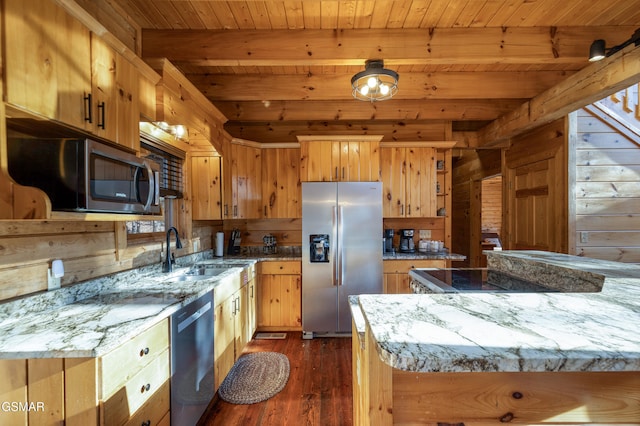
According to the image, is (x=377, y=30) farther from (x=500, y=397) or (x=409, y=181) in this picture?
(x=500, y=397)

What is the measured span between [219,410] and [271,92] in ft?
9.64

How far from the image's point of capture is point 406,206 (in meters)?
3.40

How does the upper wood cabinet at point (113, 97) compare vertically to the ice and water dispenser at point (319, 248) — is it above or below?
above

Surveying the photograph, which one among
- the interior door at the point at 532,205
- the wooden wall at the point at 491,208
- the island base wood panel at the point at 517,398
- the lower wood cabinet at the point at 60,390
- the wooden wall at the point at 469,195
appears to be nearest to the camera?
the island base wood panel at the point at 517,398

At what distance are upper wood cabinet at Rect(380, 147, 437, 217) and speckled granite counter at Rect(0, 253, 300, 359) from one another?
2384 mm

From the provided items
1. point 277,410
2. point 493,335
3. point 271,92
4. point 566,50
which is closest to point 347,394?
point 277,410

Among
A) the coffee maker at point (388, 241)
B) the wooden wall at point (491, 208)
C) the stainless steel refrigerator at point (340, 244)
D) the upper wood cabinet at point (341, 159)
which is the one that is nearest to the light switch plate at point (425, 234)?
the coffee maker at point (388, 241)

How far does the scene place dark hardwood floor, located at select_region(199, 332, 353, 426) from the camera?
5.94 ft

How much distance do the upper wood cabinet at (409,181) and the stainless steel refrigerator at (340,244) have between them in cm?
48

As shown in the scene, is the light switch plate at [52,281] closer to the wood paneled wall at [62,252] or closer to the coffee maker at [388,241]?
the wood paneled wall at [62,252]

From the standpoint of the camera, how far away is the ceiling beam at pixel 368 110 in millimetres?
3377

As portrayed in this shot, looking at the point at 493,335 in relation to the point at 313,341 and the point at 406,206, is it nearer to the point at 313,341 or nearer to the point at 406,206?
the point at 313,341

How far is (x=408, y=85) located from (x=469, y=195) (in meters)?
3.22

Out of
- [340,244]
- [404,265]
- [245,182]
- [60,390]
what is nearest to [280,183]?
[245,182]
